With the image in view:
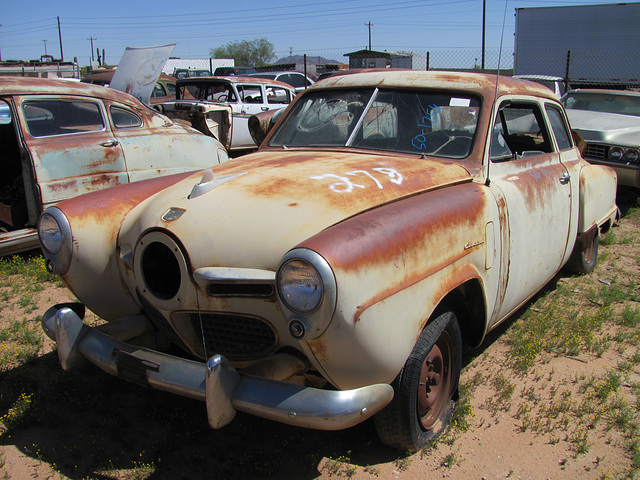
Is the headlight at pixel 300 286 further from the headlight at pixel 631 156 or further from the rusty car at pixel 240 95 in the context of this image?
the rusty car at pixel 240 95

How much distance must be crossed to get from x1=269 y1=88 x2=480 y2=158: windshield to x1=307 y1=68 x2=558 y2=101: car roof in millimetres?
56

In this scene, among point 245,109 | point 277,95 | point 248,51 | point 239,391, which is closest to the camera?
point 239,391

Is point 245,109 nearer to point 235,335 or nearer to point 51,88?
point 51,88

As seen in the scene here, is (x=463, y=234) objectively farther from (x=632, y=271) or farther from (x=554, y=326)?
(x=632, y=271)

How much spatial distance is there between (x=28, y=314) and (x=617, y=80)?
18489 millimetres

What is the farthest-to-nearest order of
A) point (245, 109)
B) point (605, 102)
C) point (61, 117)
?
point (245, 109) → point (605, 102) → point (61, 117)

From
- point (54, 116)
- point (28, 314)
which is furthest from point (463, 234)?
point (54, 116)

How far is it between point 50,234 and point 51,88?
328cm

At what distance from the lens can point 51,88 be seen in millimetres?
5445

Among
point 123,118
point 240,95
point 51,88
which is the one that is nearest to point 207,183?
point 51,88

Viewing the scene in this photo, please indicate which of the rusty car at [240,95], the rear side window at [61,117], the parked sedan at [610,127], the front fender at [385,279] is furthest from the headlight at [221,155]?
the front fender at [385,279]

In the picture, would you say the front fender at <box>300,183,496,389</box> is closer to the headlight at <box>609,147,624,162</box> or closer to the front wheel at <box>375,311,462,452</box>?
the front wheel at <box>375,311,462,452</box>

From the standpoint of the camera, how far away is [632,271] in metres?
5.23

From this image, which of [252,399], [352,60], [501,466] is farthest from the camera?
[352,60]
